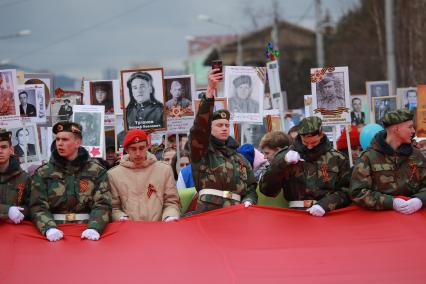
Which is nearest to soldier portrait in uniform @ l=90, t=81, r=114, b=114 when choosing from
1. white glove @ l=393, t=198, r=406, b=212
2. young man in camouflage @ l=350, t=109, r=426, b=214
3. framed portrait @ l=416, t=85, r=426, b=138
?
framed portrait @ l=416, t=85, r=426, b=138

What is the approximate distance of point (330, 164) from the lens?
7289mm

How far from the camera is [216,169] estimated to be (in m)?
7.33

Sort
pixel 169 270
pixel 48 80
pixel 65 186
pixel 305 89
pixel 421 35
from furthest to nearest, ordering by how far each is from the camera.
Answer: pixel 305 89
pixel 421 35
pixel 48 80
pixel 65 186
pixel 169 270

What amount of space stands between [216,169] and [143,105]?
9.95 ft

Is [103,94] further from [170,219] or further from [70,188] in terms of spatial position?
[70,188]

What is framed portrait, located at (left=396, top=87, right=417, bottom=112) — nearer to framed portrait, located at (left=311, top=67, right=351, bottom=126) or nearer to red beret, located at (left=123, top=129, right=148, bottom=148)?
framed portrait, located at (left=311, top=67, right=351, bottom=126)

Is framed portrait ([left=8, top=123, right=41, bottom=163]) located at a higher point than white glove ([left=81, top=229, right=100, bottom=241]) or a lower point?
higher

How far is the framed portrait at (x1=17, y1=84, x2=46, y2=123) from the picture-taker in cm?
1040

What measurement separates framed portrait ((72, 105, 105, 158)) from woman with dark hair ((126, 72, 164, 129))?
1.30 ft

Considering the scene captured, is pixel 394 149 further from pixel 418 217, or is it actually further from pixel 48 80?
pixel 48 80

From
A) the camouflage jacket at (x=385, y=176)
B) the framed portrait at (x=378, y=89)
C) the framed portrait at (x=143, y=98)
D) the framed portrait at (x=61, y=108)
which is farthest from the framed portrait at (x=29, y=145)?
the framed portrait at (x=378, y=89)

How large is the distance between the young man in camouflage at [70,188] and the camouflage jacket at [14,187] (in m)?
0.14

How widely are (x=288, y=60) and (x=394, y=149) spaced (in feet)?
144

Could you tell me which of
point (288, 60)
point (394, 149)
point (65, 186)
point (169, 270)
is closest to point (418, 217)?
point (394, 149)
